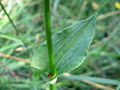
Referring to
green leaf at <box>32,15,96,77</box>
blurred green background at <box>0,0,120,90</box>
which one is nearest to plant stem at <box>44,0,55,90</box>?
green leaf at <box>32,15,96,77</box>

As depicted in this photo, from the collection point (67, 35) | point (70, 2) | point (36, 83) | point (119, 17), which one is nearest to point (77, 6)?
point (70, 2)

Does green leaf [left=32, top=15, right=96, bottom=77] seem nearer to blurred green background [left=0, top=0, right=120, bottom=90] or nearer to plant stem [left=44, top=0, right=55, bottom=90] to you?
plant stem [left=44, top=0, right=55, bottom=90]

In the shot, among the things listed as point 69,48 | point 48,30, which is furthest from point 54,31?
point 48,30

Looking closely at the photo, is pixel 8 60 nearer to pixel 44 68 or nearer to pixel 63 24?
pixel 63 24

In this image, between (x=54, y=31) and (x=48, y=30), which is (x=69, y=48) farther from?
(x=54, y=31)

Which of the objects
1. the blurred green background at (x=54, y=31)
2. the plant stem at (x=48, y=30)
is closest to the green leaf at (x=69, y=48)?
the plant stem at (x=48, y=30)

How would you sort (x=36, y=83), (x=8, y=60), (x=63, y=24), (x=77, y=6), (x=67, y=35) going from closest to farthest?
(x=67, y=35) < (x=36, y=83) < (x=8, y=60) < (x=63, y=24) < (x=77, y=6)
